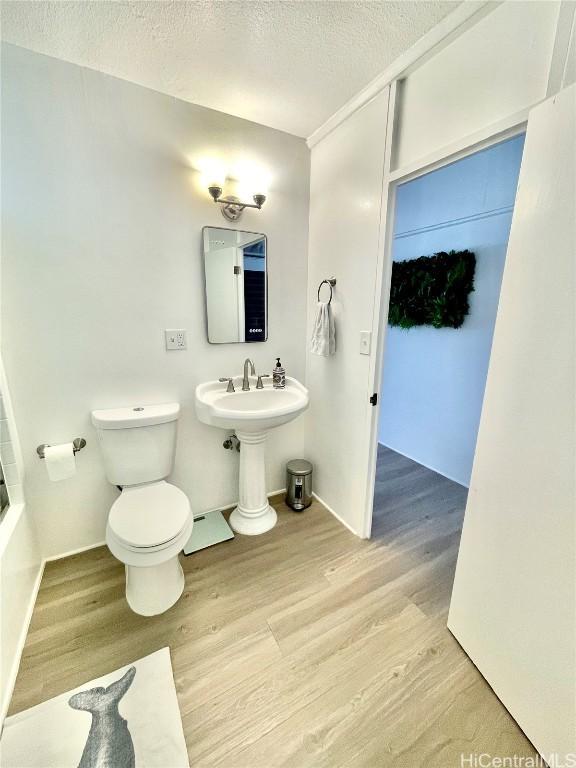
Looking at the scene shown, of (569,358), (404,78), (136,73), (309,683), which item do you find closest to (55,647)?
(309,683)

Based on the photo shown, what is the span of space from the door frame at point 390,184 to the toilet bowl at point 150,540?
3.53 feet

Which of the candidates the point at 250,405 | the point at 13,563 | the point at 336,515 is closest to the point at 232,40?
the point at 250,405

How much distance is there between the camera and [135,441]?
1597 millimetres

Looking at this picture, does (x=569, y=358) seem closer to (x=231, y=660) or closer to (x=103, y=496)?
(x=231, y=660)

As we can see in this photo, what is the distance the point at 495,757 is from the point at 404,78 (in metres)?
2.60

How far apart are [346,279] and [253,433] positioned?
1.06m

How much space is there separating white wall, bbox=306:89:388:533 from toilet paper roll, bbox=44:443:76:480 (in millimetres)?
1469

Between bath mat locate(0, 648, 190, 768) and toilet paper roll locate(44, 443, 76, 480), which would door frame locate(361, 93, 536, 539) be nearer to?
bath mat locate(0, 648, 190, 768)

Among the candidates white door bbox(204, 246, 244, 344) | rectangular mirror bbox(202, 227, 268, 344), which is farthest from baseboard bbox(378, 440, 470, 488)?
white door bbox(204, 246, 244, 344)

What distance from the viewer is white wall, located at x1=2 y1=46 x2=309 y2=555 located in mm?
1381

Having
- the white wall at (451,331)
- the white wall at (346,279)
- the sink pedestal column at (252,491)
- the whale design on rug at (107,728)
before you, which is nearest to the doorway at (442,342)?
the white wall at (451,331)

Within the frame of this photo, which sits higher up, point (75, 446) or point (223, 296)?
point (223, 296)

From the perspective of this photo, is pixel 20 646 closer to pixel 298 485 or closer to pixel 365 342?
pixel 298 485

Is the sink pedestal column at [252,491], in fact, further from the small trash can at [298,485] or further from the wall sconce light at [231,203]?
the wall sconce light at [231,203]
